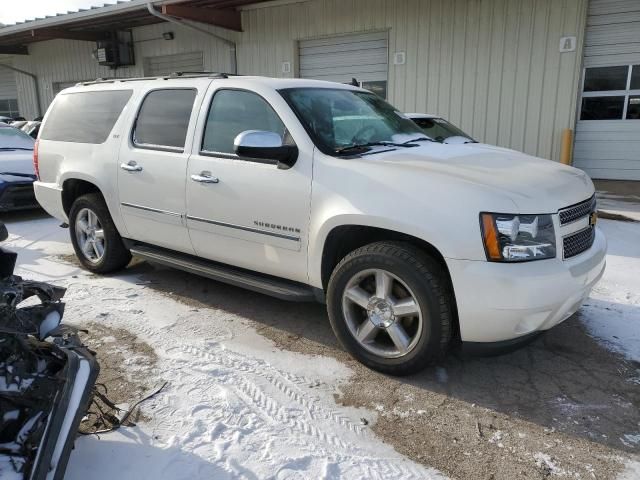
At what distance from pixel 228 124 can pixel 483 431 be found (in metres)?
2.77

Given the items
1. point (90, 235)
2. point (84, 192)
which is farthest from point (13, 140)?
point (90, 235)

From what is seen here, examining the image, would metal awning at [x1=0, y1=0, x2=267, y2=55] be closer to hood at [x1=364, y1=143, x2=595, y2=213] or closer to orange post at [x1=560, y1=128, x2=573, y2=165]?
orange post at [x1=560, y1=128, x2=573, y2=165]

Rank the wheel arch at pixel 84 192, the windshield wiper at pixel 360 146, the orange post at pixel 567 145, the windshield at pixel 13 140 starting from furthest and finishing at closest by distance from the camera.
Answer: the orange post at pixel 567 145 → the windshield at pixel 13 140 → the wheel arch at pixel 84 192 → the windshield wiper at pixel 360 146

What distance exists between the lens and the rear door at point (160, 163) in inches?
171

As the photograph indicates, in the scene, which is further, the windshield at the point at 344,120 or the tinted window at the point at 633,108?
the tinted window at the point at 633,108

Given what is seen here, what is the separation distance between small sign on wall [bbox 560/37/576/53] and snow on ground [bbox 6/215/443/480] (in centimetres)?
A: 891

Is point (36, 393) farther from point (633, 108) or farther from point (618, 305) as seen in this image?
point (633, 108)

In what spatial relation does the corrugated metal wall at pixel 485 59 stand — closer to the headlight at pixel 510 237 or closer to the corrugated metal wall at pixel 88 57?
the corrugated metal wall at pixel 88 57

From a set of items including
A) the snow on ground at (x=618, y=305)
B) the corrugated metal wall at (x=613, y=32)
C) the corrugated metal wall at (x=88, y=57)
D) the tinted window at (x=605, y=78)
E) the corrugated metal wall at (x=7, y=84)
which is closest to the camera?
the snow on ground at (x=618, y=305)

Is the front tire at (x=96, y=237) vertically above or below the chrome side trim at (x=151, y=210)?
below

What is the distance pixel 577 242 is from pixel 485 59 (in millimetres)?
8567

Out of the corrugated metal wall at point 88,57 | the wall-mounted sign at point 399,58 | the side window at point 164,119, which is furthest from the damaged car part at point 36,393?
the corrugated metal wall at point 88,57

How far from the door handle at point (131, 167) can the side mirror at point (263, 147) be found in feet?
4.66

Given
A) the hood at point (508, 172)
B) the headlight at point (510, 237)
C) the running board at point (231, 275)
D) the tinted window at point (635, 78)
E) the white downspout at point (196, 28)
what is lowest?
the running board at point (231, 275)
